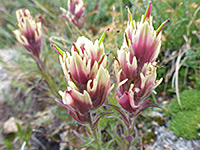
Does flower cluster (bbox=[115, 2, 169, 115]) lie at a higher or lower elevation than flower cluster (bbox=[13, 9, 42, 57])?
lower

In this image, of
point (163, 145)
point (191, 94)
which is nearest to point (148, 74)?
point (163, 145)

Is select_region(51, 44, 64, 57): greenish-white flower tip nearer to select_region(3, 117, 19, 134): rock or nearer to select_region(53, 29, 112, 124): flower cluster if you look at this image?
select_region(53, 29, 112, 124): flower cluster

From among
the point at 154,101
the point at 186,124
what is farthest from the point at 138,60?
the point at 154,101

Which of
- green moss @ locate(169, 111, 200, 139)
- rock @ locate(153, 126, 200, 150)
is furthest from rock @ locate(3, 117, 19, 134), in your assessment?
green moss @ locate(169, 111, 200, 139)

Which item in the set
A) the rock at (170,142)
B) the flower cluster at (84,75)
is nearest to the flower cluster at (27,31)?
the flower cluster at (84,75)

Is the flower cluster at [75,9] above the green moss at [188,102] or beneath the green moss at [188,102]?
above

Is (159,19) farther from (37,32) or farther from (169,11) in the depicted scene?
(37,32)

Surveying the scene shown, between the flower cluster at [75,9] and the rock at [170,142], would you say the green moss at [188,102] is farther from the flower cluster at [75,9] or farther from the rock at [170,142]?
the flower cluster at [75,9]
